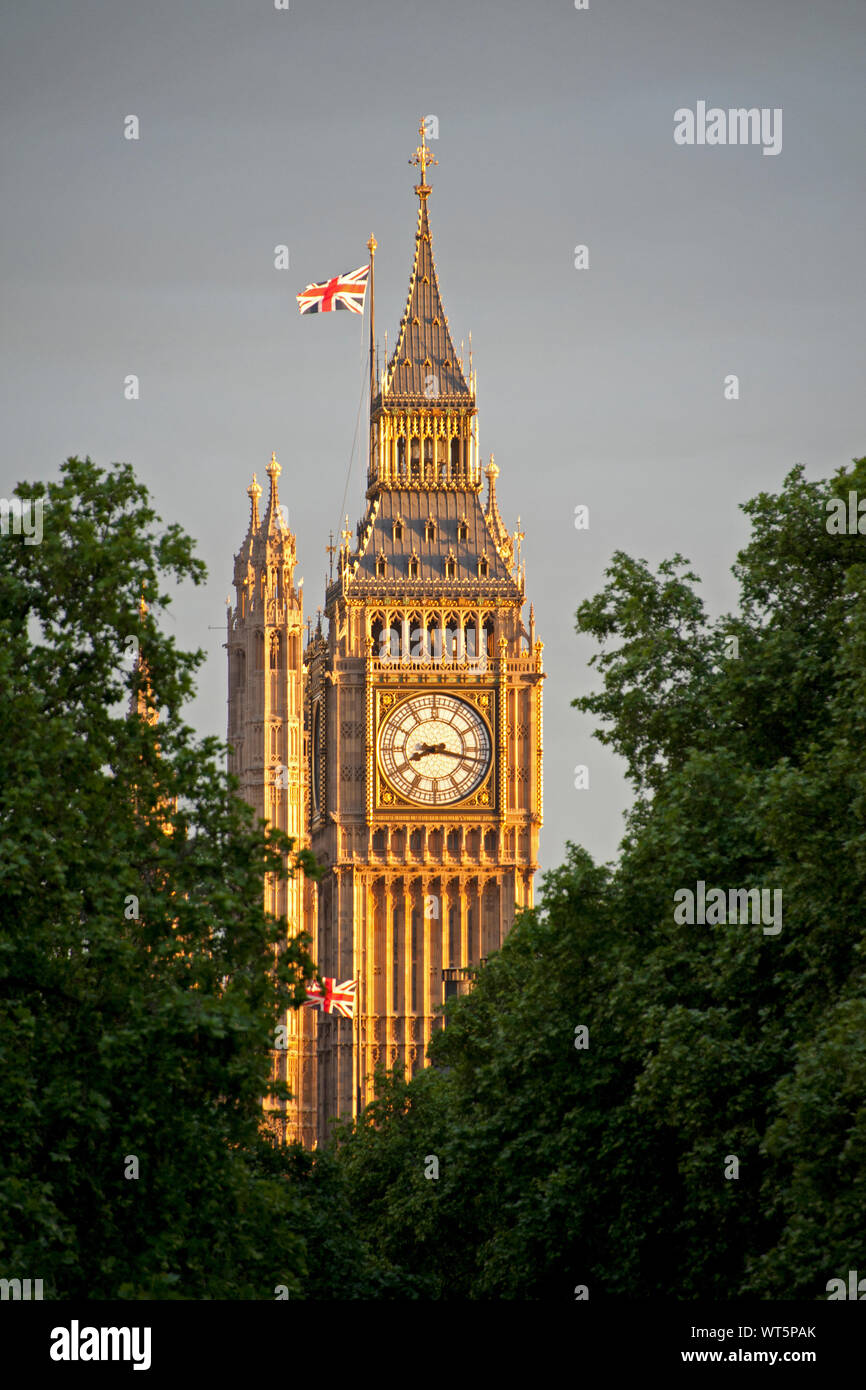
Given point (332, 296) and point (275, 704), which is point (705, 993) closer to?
point (332, 296)

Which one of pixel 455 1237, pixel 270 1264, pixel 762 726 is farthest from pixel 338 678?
pixel 270 1264

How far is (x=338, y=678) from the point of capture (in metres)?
156

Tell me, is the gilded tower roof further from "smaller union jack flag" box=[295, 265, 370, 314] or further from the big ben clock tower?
"smaller union jack flag" box=[295, 265, 370, 314]

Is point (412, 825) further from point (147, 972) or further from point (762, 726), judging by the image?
point (147, 972)

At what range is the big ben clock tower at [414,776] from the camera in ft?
509

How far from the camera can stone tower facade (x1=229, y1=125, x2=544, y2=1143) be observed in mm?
154375

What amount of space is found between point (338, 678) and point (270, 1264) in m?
99.7

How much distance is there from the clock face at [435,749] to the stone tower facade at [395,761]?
7 centimetres

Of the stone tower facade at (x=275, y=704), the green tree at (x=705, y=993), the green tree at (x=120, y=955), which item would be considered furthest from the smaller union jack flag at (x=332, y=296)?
the green tree at (x=120, y=955)

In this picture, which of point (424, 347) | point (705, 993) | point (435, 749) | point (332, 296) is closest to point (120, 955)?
point (705, 993)

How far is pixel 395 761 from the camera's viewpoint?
6107 inches

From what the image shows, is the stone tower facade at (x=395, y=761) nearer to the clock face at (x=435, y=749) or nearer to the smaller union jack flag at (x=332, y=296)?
the clock face at (x=435, y=749)

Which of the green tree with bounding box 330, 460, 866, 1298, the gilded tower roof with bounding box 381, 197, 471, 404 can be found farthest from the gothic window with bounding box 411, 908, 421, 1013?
the green tree with bounding box 330, 460, 866, 1298

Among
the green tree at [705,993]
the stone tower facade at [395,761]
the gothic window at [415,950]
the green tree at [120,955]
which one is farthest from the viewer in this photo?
the gothic window at [415,950]
